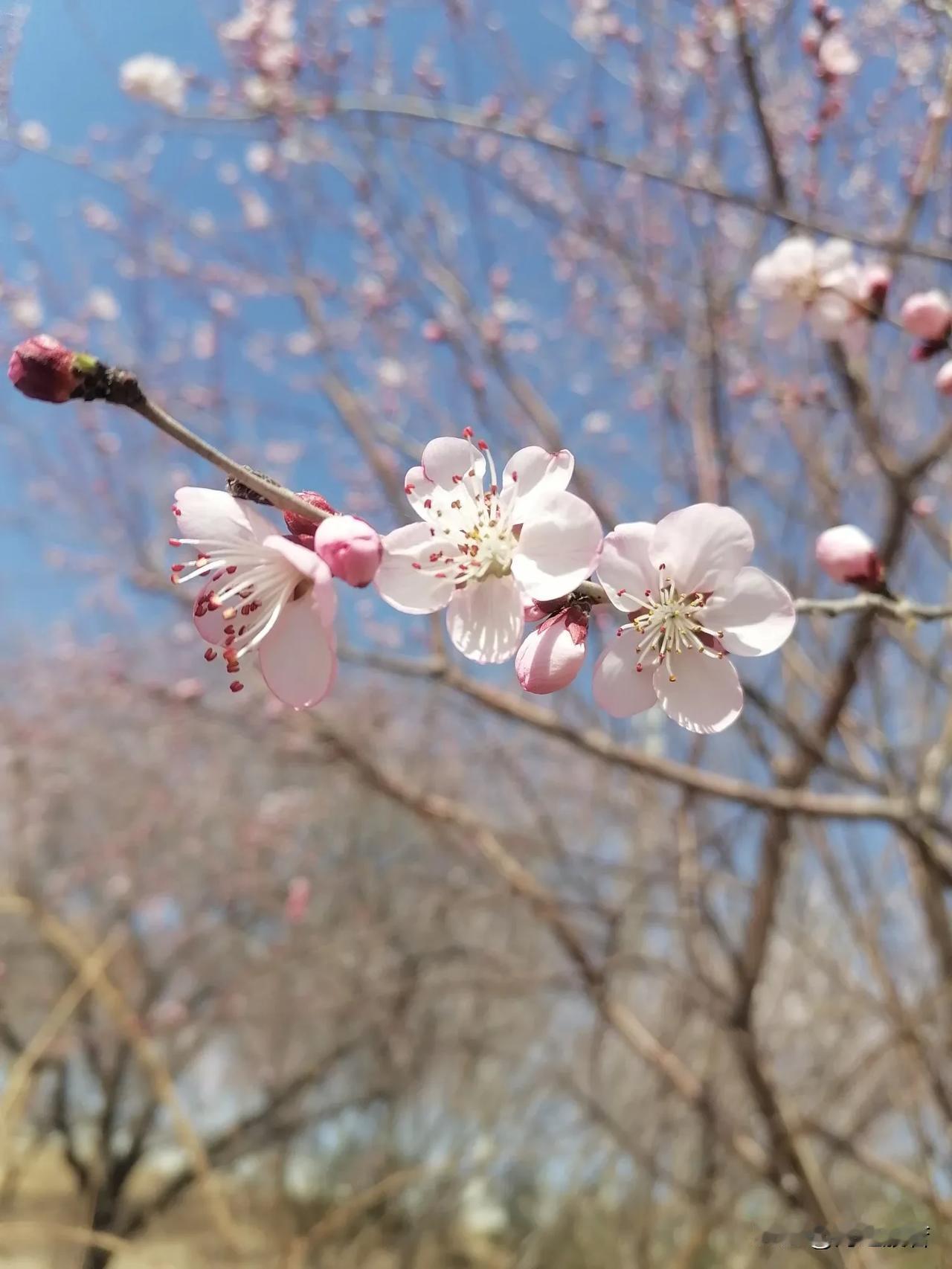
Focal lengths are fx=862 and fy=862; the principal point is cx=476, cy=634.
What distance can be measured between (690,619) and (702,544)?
0.08 meters

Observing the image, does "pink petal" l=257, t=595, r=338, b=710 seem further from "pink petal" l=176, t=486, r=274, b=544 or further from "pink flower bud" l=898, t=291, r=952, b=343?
"pink flower bud" l=898, t=291, r=952, b=343

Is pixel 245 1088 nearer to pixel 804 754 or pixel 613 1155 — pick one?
pixel 613 1155

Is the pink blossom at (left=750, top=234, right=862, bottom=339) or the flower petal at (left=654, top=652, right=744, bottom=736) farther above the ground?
the pink blossom at (left=750, top=234, right=862, bottom=339)

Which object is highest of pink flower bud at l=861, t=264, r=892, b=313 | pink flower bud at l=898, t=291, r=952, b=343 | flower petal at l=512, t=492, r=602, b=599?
pink flower bud at l=861, t=264, r=892, b=313

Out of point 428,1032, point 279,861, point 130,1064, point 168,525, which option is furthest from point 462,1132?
point 168,525

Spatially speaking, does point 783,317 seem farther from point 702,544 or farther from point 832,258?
point 702,544

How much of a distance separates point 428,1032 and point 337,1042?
0.82 meters

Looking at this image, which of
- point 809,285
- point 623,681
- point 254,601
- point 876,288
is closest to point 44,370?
point 254,601

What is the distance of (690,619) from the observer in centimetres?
81

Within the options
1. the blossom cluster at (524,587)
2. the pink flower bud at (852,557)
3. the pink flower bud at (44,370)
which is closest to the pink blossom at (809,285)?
the pink flower bud at (852,557)

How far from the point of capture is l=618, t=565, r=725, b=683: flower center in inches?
31.0

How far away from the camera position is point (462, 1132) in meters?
4.64

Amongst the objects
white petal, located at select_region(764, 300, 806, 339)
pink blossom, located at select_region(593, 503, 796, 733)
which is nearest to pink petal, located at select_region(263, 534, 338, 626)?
pink blossom, located at select_region(593, 503, 796, 733)

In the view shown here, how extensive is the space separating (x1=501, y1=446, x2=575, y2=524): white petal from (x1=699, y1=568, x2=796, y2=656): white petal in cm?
18
